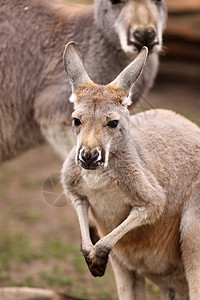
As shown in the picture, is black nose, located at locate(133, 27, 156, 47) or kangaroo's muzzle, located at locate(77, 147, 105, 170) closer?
kangaroo's muzzle, located at locate(77, 147, 105, 170)

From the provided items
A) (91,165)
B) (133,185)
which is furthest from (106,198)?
(91,165)

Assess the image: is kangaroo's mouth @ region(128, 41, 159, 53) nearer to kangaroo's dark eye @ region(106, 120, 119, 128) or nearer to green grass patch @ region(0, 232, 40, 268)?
kangaroo's dark eye @ region(106, 120, 119, 128)

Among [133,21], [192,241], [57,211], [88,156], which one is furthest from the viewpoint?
[57,211]

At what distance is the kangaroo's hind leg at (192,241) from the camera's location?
454 centimetres

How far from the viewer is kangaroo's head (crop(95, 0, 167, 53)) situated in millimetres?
5445

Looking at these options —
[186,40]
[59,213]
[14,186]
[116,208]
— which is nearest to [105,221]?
[116,208]

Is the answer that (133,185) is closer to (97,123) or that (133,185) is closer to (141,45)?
(97,123)

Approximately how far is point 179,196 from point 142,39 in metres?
1.40

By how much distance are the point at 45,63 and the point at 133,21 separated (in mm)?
974

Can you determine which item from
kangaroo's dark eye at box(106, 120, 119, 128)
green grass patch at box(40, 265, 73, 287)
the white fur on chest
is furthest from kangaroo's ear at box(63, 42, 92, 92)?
green grass patch at box(40, 265, 73, 287)

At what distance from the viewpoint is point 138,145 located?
4.52 m

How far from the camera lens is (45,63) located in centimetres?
618

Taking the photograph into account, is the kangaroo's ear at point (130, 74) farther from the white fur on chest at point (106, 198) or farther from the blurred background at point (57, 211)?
the blurred background at point (57, 211)

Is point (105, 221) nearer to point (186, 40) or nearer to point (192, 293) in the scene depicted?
point (192, 293)
